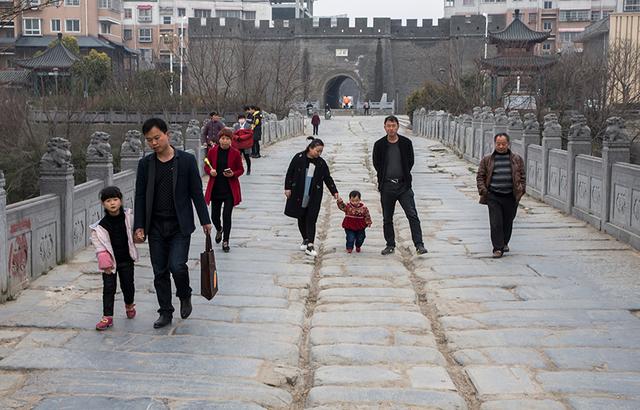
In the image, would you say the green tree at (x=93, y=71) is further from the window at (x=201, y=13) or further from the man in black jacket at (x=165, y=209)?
the man in black jacket at (x=165, y=209)

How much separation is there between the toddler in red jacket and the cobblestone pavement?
185 millimetres

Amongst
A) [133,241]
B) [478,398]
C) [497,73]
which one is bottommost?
[478,398]

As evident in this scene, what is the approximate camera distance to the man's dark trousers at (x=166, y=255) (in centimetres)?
619

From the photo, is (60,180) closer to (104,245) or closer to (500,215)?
(104,245)

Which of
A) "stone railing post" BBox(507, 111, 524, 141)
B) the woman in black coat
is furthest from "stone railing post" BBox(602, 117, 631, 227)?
"stone railing post" BBox(507, 111, 524, 141)

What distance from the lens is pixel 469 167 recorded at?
20000 millimetres

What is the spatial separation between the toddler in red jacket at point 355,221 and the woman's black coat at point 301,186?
270 millimetres

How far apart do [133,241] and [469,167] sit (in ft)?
47.9

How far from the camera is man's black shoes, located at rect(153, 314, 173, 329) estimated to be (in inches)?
243

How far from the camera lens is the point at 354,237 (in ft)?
31.1

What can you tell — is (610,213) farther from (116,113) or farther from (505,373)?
(116,113)

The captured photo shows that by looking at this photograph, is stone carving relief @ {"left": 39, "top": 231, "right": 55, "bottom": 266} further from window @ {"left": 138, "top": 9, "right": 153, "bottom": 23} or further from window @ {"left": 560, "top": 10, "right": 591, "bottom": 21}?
window @ {"left": 560, "top": 10, "right": 591, "bottom": 21}

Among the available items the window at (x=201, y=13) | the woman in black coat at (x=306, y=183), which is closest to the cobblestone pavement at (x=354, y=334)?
the woman in black coat at (x=306, y=183)

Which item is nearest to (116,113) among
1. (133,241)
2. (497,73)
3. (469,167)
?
(497,73)
